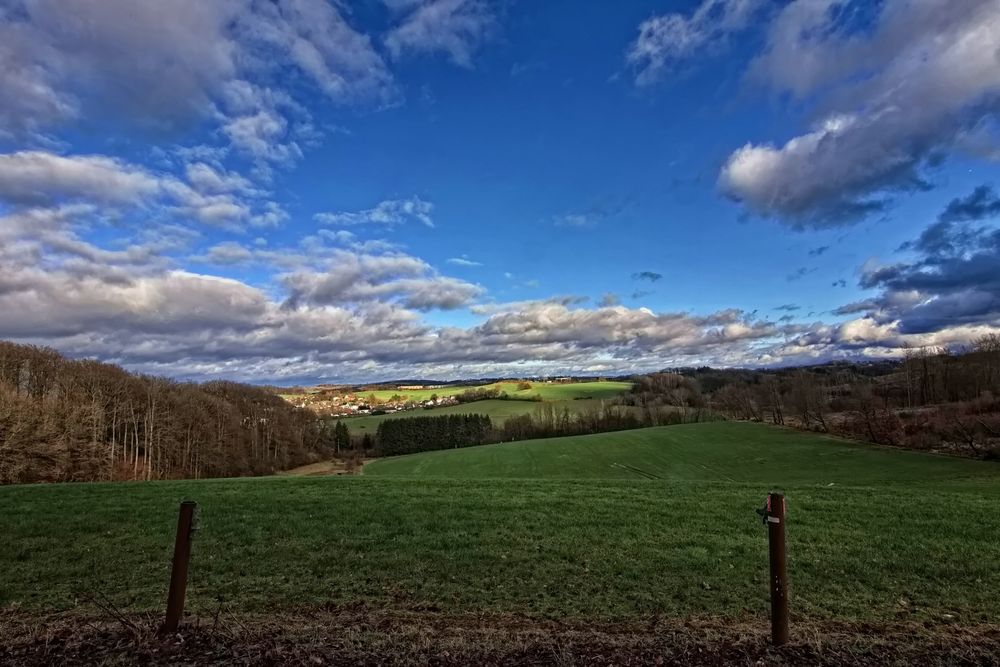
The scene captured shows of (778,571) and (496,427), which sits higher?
(778,571)

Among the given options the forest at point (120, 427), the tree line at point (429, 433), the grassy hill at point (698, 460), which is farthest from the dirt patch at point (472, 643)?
the tree line at point (429, 433)

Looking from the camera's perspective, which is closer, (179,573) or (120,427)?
(179,573)

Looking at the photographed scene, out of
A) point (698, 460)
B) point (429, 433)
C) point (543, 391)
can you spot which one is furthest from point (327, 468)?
point (543, 391)

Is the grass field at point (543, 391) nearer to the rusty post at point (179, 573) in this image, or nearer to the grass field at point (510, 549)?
the grass field at point (510, 549)

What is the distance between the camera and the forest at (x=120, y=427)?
35125mm

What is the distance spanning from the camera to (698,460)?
5925 cm

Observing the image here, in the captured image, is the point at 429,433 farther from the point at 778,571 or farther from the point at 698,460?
the point at 778,571

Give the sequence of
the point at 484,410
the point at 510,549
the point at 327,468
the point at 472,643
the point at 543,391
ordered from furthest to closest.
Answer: the point at 543,391
the point at 484,410
the point at 327,468
the point at 510,549
the point at 472,643

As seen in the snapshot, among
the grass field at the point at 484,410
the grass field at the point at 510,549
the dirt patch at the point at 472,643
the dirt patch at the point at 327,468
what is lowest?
the dirt patch at the point at 327,468

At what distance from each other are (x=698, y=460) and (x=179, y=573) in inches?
2372

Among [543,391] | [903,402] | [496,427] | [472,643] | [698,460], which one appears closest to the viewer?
[472,643]

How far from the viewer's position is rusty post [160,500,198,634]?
5.40 metres

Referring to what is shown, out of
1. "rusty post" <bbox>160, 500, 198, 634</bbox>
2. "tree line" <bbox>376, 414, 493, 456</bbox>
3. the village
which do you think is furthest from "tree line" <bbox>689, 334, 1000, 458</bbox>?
the village

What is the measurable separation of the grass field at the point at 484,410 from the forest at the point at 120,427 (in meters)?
26.7
